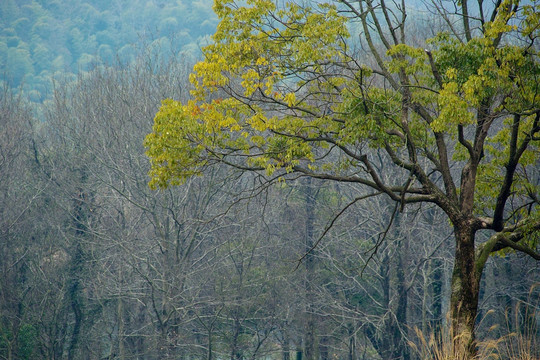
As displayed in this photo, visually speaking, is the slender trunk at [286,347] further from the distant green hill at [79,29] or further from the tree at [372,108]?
the distant green hill at [79,29]

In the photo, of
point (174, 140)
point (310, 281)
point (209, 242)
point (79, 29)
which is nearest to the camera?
point (174, 140)

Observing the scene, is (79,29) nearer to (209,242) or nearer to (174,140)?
(209,242)

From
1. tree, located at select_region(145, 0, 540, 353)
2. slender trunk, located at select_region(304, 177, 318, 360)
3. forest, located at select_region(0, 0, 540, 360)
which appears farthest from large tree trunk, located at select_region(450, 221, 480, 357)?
slender trunk, located at select_region(304, 177, 318, 360)

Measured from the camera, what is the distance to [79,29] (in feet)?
251

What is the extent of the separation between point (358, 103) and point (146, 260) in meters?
12.3

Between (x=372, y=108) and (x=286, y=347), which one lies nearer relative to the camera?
(x=372, y=108)

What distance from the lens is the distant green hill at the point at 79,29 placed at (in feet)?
202

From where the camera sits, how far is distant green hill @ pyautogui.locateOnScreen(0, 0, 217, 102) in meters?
61.5

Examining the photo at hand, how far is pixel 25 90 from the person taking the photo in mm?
54344

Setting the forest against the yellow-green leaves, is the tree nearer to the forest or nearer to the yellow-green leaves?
the yellow-green leaves

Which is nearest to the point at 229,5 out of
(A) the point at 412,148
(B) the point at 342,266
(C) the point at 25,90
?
(A) the point at 412,148

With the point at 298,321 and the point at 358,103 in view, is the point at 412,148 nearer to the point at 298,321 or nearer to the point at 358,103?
the point at 358,103

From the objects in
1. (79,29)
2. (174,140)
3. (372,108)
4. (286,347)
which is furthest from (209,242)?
(79,29)

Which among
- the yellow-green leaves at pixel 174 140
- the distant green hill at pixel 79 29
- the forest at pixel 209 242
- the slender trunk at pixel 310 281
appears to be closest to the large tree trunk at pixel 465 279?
the forest at pixel 209 242
